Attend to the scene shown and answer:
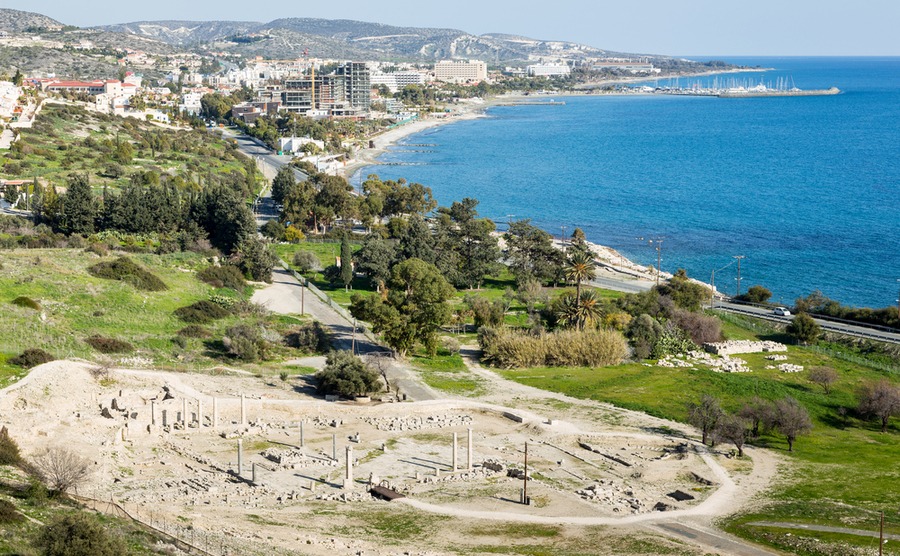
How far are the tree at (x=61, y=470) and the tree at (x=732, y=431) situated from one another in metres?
25.2

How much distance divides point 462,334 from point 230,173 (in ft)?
199

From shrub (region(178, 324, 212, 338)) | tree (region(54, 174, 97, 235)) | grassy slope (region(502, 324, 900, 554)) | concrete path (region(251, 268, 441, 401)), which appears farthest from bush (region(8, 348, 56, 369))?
tree (region(54, 174, 97, 235))

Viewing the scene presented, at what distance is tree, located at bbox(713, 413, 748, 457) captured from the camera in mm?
42906

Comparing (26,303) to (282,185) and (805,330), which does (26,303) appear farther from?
(282,185)

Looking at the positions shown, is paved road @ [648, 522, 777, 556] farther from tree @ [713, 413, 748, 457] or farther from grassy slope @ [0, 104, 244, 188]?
grassy slope @ [0, 104, 244, 188]

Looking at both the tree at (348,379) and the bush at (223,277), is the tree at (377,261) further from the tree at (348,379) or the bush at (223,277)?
the tree at (348,379)

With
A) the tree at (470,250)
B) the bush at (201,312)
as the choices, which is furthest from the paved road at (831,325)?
the bush at (201,312)

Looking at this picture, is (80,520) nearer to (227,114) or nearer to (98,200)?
(98,200)

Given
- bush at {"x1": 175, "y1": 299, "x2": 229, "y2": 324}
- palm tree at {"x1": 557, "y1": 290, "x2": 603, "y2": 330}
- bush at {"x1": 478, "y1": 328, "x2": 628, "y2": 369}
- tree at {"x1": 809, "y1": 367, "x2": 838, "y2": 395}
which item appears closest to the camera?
tree at {"x1": 809, "y1": 367, "x2": 838, "y2": 395}

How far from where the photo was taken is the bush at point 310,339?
5797 centimetres

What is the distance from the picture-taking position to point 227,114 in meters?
195

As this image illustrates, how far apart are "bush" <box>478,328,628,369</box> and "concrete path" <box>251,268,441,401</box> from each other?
18.5ft

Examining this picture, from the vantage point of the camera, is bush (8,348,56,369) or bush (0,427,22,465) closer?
bush (0,427,22,465)

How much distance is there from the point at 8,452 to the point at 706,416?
27925 millimetres
